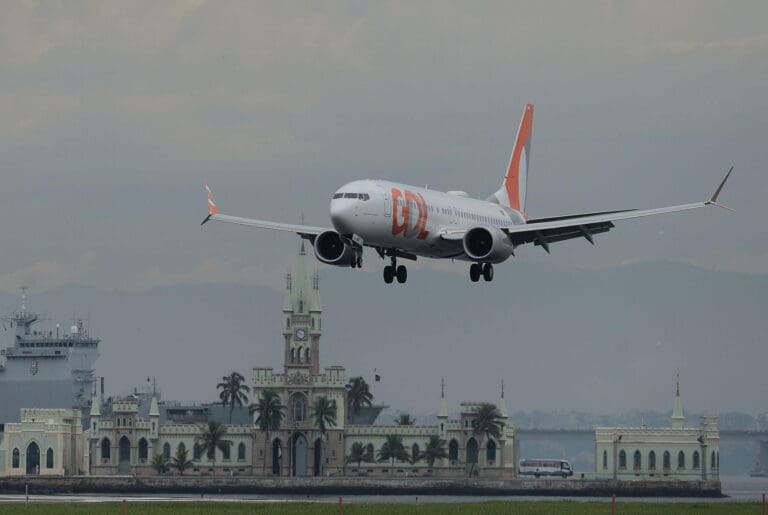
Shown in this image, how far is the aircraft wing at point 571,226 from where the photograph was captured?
86000mm

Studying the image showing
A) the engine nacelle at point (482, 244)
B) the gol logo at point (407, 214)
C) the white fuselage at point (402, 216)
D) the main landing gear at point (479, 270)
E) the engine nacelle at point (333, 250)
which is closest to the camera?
the white fuselage at point (402, 216)

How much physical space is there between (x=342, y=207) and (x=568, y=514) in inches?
1277

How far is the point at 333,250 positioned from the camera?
81375 millimetres

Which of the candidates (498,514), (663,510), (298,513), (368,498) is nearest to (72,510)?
(298,513)

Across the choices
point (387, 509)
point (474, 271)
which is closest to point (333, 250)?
point (474, 271)

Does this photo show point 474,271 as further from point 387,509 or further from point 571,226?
point 387,509

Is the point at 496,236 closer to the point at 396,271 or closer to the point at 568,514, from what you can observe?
the point at 396,271

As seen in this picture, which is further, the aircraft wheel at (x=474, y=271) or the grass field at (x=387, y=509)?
the grass field at (x=387, y=509)

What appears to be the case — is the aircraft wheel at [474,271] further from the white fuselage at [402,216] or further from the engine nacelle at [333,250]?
the engine nacelle at [333,250]

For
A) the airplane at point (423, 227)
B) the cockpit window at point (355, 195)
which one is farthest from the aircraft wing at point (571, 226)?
the cockpit window at point (355, 195)

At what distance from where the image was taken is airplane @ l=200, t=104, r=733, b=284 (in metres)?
78.5

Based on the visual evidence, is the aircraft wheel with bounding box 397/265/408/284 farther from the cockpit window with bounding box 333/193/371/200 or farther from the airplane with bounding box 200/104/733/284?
the cockpit window with bounding box 333/193/371/200

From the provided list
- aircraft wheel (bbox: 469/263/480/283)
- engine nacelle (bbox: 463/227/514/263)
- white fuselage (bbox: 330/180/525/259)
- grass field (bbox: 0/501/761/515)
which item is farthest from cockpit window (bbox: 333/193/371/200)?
grass field (bbox: 0/501/761/515)

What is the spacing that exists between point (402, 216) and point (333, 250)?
360 centimetres
